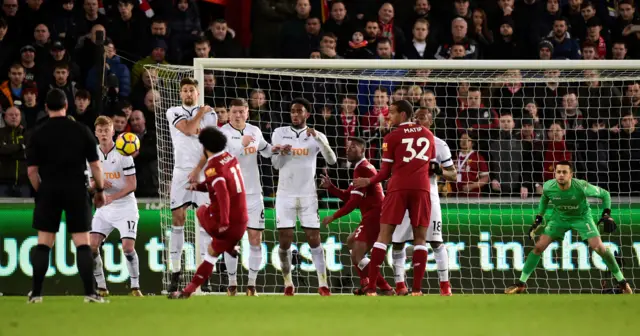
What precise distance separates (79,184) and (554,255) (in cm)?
789

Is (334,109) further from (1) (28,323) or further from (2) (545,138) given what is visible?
(1) (28,323)

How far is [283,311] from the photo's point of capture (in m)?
10.3

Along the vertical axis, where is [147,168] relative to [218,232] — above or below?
above

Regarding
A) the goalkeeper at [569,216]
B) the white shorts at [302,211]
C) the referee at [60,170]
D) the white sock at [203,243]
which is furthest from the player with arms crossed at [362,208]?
the referee at [60,170]

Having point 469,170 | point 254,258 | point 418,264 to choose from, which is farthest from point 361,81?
point 418,264

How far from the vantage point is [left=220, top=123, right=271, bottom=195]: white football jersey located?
14312mm

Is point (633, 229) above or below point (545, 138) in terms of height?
below

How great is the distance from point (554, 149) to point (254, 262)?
4.91 metres

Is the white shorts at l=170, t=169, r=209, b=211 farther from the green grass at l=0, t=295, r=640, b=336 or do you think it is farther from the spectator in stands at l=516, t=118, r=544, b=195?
the spectator in stands at l=516, t=118, r=544, b=195

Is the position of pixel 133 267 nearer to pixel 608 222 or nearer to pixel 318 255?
pixel 318 255

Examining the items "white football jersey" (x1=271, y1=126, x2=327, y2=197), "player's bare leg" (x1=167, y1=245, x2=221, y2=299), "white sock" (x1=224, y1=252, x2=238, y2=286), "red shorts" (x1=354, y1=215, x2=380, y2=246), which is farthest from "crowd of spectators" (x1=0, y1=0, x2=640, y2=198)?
"player's bare leg" (x1=167, y1=245, x2=221, y2=299)

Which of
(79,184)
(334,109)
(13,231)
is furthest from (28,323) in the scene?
(334,109)

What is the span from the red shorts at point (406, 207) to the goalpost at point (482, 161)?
2919mm

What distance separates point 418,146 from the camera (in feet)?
43.1
